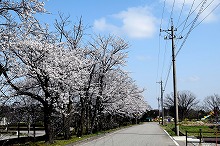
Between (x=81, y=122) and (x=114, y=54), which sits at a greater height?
(x=114, y=54)

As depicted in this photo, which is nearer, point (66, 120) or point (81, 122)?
point (66, 120)

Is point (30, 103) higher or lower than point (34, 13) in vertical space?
lower

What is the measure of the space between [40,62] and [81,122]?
36.6ft

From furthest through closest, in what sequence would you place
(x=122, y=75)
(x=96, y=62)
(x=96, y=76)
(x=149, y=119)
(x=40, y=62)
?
(x=149, y=119) → (x=122, y=75) → (x=96, y=76) → (x=96, y=62) → (x=40, y=62)

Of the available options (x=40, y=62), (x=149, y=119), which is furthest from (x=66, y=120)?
(x=149, y=119)

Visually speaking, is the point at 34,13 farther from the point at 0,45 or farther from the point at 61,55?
the point at 61,55

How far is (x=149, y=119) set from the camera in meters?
131

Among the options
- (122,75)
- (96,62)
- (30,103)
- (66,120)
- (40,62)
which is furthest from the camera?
(122,75)

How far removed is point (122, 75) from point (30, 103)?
16.1m

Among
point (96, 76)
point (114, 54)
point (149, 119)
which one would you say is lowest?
point (149, 119)

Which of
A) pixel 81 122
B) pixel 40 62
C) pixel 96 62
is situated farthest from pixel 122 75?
pixel 40 62

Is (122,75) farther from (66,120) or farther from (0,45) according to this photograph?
(0,45)

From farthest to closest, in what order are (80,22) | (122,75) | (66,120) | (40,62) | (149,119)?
(149,119) → (122,75) → (80,22) → (66,120) → (40,62)

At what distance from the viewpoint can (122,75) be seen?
41531 millimetres
